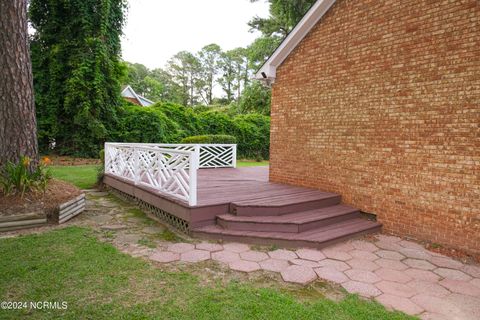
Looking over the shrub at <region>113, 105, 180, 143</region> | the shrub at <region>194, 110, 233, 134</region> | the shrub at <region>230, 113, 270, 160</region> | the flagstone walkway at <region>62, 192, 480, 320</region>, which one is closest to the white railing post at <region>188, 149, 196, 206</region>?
the flagstone walkway at <region>62, 192, 480, 320</region>

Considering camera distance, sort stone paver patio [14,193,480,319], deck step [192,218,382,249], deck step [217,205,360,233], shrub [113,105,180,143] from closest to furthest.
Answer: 1. stone paver patio [14,193,480,319]
2. deck step [192,218,382,249]
3. deck step [217,205,360,233]
4. shrub [113,105,180,143]

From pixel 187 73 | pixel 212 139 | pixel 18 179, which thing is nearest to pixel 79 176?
pixel 212 139

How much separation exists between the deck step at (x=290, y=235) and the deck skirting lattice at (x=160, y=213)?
34 centimetres

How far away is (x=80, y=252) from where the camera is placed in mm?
3627

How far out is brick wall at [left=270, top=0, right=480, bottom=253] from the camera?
3920 millimetres

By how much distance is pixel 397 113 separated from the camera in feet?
15.1

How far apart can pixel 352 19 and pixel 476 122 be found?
2.77 metres

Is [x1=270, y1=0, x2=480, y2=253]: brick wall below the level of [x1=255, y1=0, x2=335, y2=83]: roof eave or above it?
below

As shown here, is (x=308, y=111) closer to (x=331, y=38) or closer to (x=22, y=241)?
(x=331, y=38)

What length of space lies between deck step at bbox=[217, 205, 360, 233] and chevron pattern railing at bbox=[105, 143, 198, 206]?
0.63 meters

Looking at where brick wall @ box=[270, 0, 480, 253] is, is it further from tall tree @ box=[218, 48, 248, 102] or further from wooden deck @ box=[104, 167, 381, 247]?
tall tree @ box=[218, 48, 248, 102]

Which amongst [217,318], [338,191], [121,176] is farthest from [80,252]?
[338,191]

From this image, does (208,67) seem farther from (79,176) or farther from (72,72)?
(79,176)

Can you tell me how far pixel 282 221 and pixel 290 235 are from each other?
0.81 feet
